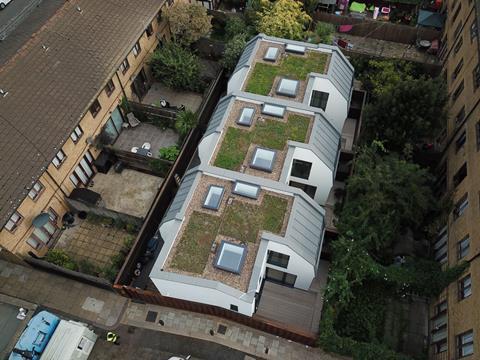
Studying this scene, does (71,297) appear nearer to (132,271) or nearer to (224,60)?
(132,271)

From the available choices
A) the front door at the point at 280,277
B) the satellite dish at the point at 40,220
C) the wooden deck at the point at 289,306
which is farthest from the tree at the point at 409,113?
the satellite dish at the point at 40,220

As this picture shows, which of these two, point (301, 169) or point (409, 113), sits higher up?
point (409, 113)

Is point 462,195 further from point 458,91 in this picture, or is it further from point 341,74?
point 341,74

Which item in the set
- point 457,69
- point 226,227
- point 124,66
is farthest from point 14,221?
point 457,69

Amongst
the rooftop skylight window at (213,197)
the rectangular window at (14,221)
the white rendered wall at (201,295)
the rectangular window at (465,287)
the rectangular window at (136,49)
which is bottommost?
the white rendered wall at (201,295)

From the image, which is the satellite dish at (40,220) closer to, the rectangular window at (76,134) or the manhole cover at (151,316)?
the rectangular window at (76,134)

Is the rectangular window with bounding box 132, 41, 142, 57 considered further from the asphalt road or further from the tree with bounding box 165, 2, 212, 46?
the asphalt road
